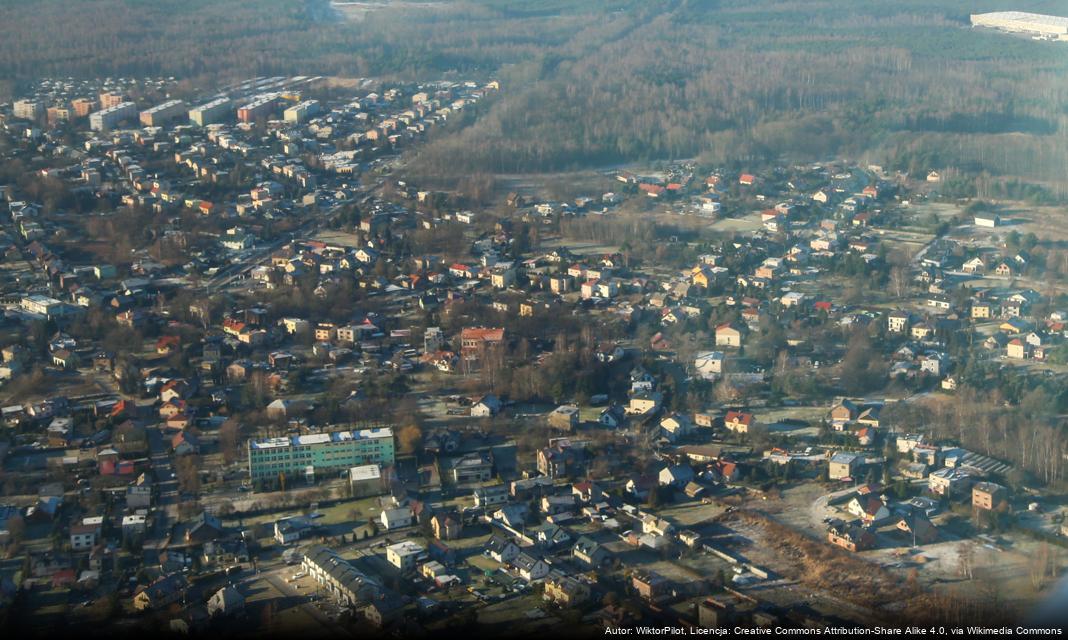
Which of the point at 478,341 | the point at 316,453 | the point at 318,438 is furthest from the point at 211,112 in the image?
the point at 316,453

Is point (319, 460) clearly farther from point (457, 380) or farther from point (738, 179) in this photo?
point (738, 179)

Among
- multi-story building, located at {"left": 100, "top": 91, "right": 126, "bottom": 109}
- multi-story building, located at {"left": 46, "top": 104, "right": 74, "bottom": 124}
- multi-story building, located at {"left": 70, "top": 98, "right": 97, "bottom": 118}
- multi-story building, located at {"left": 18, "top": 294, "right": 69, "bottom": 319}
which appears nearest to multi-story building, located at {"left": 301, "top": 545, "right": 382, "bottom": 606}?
multi-story building, located at {"left": 18, "top": 294, "right": 69, "bottom": 319}

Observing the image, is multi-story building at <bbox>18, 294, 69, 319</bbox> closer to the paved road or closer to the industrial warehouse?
the paved road

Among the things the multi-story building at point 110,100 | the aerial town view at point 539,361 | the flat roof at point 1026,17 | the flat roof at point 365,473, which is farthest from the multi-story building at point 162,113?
the flat roof at point 1026,17

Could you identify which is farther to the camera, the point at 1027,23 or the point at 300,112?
the point at 1027,23

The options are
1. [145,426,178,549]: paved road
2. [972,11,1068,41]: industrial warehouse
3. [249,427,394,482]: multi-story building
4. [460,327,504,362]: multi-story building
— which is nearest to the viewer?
[145,426,178,549]: paved road

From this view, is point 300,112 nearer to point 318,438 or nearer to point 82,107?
point 82,107

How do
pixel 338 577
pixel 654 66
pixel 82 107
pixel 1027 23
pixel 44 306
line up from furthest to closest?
pixel 1027 23 < pixel 654 66 < pixel 82 107 < pixel 44 306 < pixel 338 577
